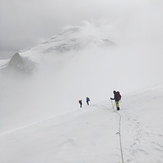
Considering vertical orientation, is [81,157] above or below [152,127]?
below

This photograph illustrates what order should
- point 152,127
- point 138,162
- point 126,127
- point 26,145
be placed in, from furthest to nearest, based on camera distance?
point 26,145 < point 126,127 < point 152,127 < point 138,162

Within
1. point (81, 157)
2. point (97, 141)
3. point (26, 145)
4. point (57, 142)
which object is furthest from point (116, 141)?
point (26, 145)

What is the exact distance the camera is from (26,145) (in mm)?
15430

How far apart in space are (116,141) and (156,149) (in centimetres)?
227

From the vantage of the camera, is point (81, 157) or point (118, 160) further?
point (81, 157)

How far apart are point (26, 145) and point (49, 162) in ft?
16.0

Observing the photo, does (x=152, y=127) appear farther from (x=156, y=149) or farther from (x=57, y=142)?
(x=57, y=142)

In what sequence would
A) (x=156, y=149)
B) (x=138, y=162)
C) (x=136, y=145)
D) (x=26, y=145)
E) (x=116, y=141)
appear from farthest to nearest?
(x=26, y=145) < (x=116, y=141) < (x=136, y=145) < (x=156, y=149) < (x=138, y=162)

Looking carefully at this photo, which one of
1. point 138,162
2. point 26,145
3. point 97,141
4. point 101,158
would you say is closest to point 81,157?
point 101,158

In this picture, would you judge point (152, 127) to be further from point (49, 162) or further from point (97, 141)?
point (49, 162)

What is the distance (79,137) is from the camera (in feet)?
45.0

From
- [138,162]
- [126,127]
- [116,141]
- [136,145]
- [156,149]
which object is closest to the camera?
[138,162]

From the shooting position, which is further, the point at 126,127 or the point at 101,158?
the point at 126,127

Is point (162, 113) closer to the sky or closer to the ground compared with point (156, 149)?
closer to the sky
